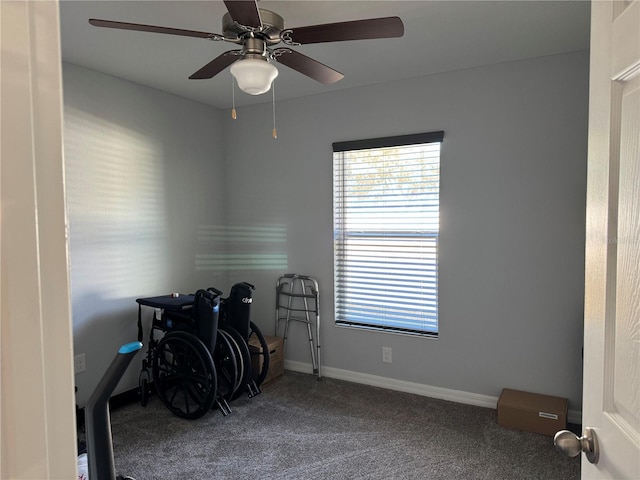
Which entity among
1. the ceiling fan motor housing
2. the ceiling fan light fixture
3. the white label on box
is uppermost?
the ceiling fan motor housing

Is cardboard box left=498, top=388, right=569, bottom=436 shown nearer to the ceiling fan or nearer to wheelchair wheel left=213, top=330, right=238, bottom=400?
wheelchair wheel left=213, top=330, right=238, bottom=400

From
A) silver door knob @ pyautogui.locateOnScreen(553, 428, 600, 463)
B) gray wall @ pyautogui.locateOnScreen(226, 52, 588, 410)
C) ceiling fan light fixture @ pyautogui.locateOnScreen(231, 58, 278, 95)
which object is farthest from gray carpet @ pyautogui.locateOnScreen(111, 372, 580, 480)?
ceiling fan light fixture @ pyautogui.locateOnScreen(231, 58, 278, 95)

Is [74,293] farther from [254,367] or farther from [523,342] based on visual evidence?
[523,342]

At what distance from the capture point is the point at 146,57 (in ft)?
9.91

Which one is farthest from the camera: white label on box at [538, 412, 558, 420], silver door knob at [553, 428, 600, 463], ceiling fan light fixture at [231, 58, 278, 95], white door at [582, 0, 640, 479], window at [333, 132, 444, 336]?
window at [333, 132, 444, 336]

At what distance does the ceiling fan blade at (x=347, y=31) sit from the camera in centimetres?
179

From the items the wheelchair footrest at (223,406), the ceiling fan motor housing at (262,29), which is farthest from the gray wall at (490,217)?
the ceiling fan motor housing at (262,29)

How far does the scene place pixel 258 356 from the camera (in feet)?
12.1

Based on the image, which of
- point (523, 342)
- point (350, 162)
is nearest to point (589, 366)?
point (523, 342)

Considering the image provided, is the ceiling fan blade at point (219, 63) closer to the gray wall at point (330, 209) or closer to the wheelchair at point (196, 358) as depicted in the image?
the gray wall at point (330, 209)

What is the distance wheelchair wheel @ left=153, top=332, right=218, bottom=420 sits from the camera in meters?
3.02

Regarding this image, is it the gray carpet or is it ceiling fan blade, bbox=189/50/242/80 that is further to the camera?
the gray carpet

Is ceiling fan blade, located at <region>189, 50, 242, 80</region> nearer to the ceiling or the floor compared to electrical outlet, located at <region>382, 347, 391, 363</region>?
nearer to the ceiling

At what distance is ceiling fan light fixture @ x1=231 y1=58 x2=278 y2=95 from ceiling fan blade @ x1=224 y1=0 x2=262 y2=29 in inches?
5.9
